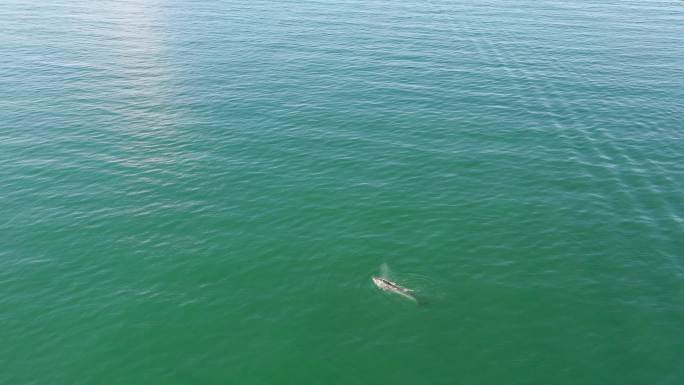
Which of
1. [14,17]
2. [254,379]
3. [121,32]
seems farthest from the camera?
[14,17]

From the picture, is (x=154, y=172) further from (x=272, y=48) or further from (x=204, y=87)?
(x=272, y=48)

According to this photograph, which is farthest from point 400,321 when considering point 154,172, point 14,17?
point 14,17

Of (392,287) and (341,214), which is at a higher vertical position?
(341,214)

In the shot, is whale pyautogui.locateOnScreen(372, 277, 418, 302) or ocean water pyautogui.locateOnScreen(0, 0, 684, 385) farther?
whale pyautogui.locateOnScreen(372, 277, 418, 302)

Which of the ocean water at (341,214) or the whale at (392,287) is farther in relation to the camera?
the whale at (392,287)

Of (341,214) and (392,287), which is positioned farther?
(341,214)
